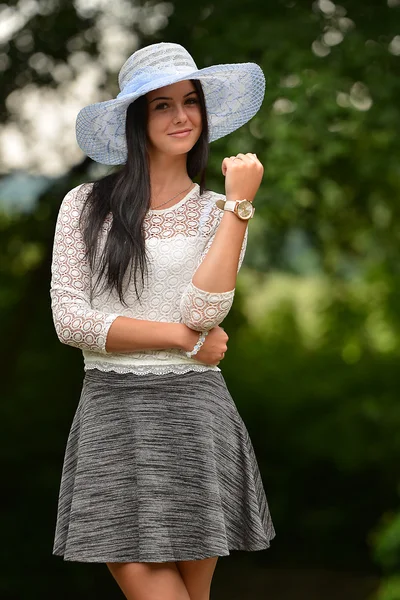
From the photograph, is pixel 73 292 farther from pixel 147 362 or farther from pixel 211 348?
pixel 211 348

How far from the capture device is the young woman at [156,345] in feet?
7.23

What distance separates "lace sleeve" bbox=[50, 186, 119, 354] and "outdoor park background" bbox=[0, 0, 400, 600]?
87.5 inches

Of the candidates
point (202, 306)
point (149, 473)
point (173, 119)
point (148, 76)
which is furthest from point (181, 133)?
point (149, 473)

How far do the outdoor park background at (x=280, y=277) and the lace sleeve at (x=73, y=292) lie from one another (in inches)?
87.5

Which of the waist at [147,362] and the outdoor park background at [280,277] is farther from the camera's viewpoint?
the outdoor park background at [280,277]

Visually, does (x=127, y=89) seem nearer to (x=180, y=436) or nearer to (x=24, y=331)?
(x=180, y=436)

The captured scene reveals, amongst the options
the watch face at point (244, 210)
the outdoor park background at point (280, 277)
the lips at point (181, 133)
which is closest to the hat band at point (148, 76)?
the lips at point (181, 133)

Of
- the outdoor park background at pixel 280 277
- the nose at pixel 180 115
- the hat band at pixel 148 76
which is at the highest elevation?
the hat band at pixel 148 76

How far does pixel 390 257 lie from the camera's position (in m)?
6.52

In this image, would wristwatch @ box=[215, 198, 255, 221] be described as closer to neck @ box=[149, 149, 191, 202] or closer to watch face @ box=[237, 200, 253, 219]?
watch face @ box=[237, 200, 253, 219]

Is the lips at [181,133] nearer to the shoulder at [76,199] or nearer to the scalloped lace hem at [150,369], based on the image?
the shoulder at [76,199]

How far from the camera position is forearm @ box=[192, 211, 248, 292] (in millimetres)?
2168

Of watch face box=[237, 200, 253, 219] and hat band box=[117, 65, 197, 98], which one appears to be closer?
watch face box=[237, 200, 253, 219]

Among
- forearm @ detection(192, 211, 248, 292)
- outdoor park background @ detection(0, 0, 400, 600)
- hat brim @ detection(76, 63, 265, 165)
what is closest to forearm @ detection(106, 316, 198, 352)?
forearm @ detection(192, 211, 248, 292)
